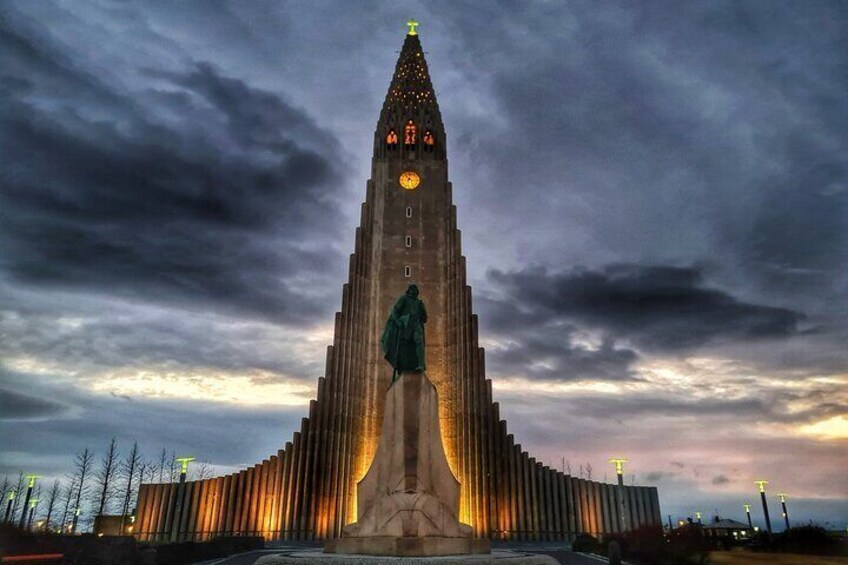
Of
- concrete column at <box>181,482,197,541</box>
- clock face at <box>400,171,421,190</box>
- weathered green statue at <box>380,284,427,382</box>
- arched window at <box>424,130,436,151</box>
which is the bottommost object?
concrete column at <box>181,482,197,541</box>

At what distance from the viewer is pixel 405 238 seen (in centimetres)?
3703

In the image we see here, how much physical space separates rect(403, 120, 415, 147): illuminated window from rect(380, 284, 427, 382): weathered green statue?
29612 millimetres

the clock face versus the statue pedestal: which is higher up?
the clock face

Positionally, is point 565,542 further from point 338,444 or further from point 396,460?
point 396,460

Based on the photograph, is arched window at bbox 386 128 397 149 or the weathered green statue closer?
the weathered green statue

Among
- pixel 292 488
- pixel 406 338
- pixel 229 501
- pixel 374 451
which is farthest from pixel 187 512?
pixel 406 338

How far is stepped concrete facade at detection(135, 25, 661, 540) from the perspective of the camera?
30.3m

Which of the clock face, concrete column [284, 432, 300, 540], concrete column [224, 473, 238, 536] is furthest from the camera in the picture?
the clock face

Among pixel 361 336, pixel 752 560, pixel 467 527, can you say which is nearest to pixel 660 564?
pixel 752 560

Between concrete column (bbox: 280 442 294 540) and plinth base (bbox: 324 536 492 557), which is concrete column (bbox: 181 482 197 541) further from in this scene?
plinth base (bbox: 324 536 492 557)

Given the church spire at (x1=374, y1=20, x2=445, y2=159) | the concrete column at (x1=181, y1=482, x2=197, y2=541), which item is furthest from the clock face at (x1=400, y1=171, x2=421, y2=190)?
the concrete column at (x1=181, y1=482, x2=197, y2=541)

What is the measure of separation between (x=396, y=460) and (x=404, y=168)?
30.3m

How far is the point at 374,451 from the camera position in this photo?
3209 centimetres

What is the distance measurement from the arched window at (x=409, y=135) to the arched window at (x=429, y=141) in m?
0.89
